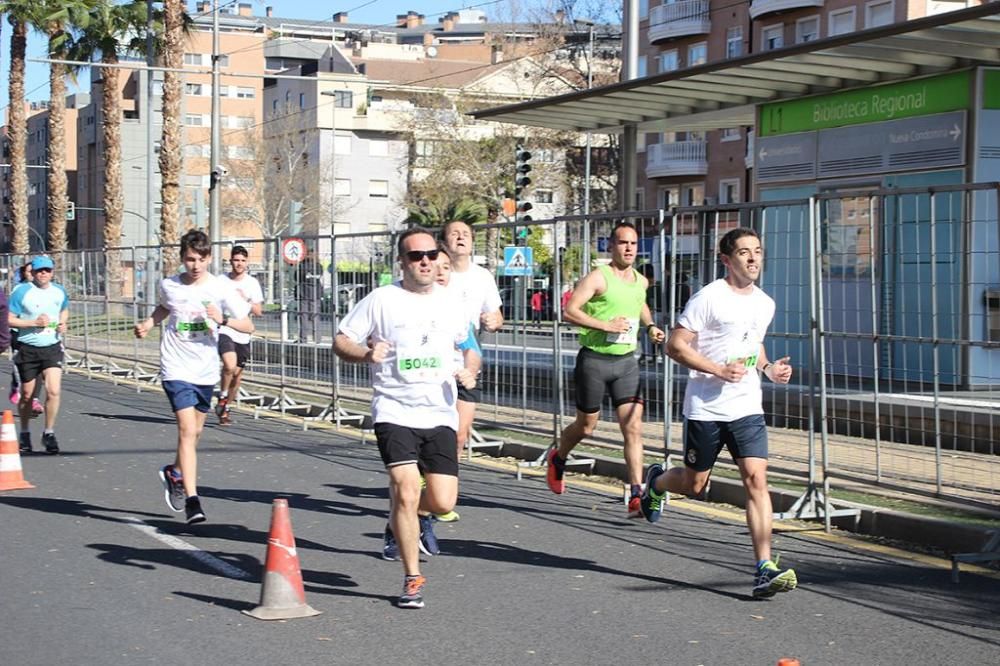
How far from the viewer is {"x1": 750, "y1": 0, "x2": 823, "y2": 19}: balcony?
162ft

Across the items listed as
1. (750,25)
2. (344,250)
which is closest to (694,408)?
(344,250)

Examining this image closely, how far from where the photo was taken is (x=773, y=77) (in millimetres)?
18375

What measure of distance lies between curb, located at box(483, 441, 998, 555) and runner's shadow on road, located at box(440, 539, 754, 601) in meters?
1.89

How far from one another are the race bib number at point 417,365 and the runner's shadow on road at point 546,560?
64.4 inches

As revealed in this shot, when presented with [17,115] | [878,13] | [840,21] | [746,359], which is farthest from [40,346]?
[840,21]

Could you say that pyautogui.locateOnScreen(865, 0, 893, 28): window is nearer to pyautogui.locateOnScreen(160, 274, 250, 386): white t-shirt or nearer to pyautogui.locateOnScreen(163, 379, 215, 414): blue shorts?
pyautogui.locateOnScreen(160, 274, 250, 386): white t-shirt

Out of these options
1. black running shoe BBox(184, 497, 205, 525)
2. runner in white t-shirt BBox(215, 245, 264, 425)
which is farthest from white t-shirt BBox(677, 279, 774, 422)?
runner in white t-shirt BBox(215, 245, 264, 425)

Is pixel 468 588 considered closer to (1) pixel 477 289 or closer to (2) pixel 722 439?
(2) pixel 722 439

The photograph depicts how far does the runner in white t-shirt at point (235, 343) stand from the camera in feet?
56.4

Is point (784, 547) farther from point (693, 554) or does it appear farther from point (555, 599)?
point (555, 599)

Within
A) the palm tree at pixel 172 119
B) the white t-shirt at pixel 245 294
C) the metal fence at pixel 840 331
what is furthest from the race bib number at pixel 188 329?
the palm tree at pixel 172 119

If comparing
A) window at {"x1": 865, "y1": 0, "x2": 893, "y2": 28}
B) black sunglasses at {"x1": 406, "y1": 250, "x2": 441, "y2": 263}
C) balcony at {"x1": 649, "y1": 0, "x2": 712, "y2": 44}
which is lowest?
black sunglasses at {"x1": 406, "y1": 250, "x2": 441, "y2": 263}

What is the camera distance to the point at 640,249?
39.5 feet

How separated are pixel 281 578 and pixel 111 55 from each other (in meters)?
39.0
